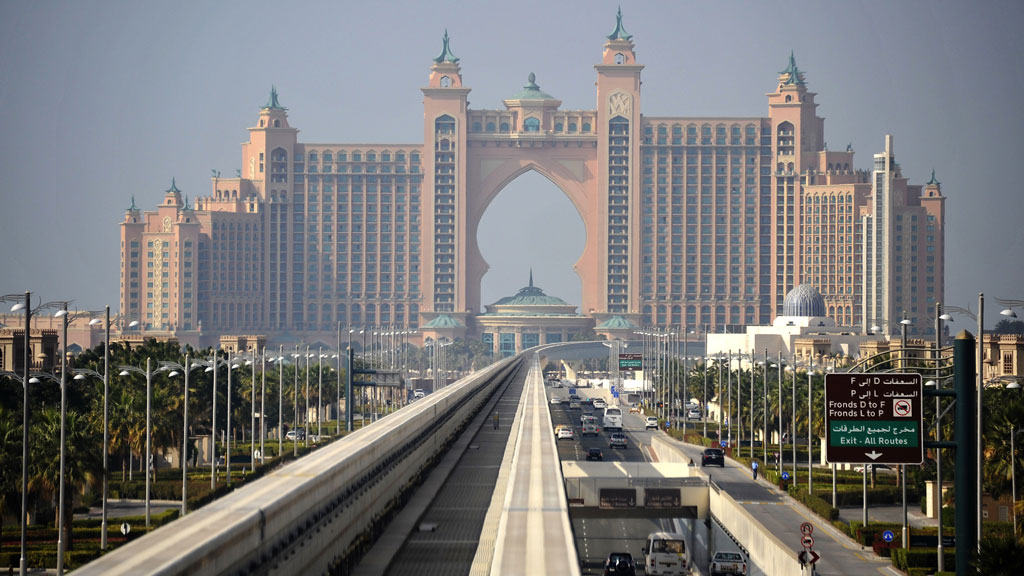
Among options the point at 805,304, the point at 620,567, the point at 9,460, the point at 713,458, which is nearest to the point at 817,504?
the point at 620,567

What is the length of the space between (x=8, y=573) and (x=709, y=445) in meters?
72.7

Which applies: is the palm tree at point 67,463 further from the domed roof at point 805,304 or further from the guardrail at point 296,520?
the domed roof at point 805,304

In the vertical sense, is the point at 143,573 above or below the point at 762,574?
above

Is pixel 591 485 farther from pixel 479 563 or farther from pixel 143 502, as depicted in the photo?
pixel 479 563

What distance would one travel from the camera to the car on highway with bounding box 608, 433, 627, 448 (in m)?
116

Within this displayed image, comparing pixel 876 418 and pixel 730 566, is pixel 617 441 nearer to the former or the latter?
pixel 730 566

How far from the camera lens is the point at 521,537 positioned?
125 feet

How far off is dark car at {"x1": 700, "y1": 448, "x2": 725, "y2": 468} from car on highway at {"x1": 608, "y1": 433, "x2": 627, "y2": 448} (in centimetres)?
1733

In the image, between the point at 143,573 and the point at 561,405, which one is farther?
the point at 561,405

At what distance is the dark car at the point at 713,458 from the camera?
97938 millimetres

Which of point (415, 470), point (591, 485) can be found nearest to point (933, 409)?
point (591, 485)

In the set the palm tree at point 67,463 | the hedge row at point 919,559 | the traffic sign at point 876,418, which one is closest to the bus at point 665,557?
the hedge row at point 919,559

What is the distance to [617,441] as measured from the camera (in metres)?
116

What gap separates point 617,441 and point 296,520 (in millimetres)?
75602
